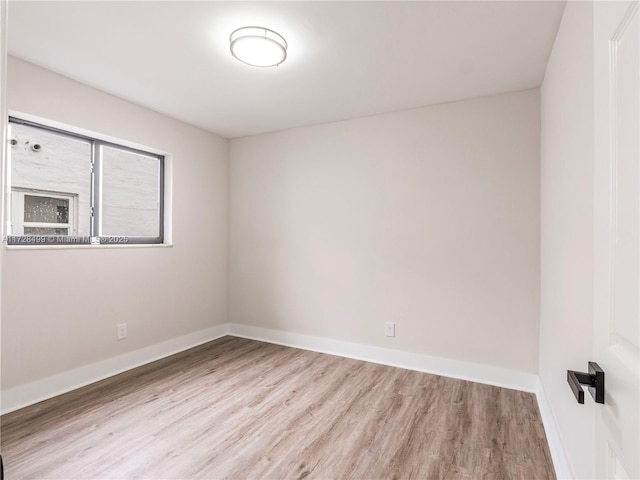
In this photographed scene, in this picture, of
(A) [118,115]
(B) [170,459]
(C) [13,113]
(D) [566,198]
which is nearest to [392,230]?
(D) [566,198]

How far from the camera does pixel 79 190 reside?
2.77 m

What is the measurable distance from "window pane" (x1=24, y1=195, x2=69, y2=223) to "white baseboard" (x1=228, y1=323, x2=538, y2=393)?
220cm

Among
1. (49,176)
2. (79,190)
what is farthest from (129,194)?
(49,176)

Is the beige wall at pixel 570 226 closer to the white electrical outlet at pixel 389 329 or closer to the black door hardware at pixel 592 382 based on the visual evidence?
the black door hardware at pixel 592 382

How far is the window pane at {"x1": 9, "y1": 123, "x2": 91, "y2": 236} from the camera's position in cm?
240

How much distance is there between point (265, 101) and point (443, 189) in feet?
5.92

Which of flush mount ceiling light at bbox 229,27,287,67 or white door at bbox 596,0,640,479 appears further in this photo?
flush mount ceiling light at bbox 229,27,287,67

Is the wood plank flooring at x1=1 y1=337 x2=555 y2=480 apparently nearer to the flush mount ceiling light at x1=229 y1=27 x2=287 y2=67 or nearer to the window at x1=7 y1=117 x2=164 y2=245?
the window at x1=7 y1=117 x2=164 y2=245

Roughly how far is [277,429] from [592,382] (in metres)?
1.87

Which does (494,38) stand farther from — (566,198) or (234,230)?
(234,230)

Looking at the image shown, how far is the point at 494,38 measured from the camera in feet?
6.64

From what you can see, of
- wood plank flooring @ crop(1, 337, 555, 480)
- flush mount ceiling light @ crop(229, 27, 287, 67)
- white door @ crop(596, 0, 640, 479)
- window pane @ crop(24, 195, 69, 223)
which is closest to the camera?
white door @ crop(596, 0, 640, 479)

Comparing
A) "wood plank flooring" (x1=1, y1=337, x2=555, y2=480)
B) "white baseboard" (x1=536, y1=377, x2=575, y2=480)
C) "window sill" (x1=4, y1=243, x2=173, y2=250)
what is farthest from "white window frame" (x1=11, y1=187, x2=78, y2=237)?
"white baseboard" (x1=536, y1=377, x2=575, y2=480)

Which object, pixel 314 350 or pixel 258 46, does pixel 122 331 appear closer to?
pixel 314 350
